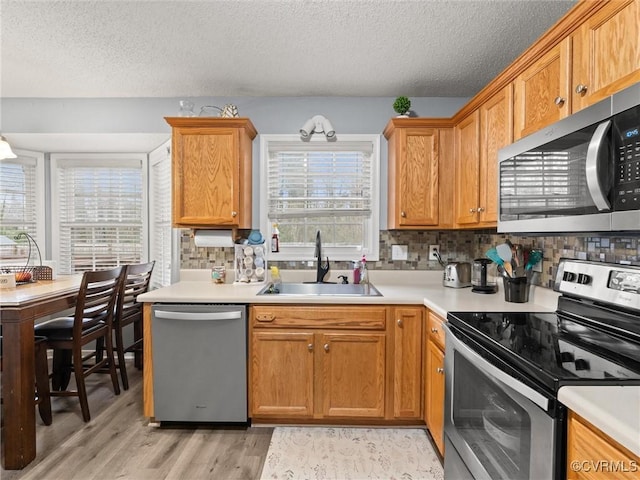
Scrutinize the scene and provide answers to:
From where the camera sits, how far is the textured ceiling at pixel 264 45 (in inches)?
70.8

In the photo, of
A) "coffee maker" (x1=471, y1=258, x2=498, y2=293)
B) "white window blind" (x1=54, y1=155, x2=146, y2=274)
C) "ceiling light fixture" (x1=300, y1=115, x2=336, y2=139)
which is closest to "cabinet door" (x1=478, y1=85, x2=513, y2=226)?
"coffee maker" (x1=471, y1=258, x2=498, y2=293)

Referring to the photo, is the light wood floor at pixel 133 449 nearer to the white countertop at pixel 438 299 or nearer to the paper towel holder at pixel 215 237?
the white countertop at pixel 438 299

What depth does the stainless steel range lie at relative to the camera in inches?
37.5

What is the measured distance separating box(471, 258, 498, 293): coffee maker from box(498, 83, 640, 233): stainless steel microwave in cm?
78

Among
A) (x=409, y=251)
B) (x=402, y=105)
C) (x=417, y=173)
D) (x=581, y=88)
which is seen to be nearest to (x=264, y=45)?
(x=402, y=105)

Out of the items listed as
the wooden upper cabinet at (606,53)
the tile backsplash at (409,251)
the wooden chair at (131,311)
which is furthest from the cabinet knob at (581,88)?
the wooden chair at (131,311)

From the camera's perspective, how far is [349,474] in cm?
182

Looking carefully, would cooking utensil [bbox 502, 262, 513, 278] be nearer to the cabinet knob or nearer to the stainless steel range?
the stainless steel range

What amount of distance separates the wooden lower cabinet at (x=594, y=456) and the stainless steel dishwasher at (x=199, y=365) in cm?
167

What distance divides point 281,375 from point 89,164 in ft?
9.42

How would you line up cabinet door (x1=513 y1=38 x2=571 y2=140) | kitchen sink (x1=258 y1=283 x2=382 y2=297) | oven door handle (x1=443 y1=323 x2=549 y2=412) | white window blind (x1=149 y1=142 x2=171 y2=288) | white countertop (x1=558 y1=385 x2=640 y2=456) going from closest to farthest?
white countertop (x1=558 y1=385 x2=640 y2=456) → oven door handle (x1=443 y1=323 x2=549 y2=412) → cabinet door (x1=513 y1=38 x2=571 y2=140) → kitchen sink (x1=258 y1=283 x2=382 y2=297) → white window blind (x1=149 y1=142 x2=171 y2=288)

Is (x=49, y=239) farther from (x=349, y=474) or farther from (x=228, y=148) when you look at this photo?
(x=349, y=474)

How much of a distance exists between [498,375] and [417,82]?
85.0 inches

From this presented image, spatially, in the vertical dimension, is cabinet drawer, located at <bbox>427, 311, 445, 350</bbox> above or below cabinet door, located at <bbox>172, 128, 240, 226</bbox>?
below
